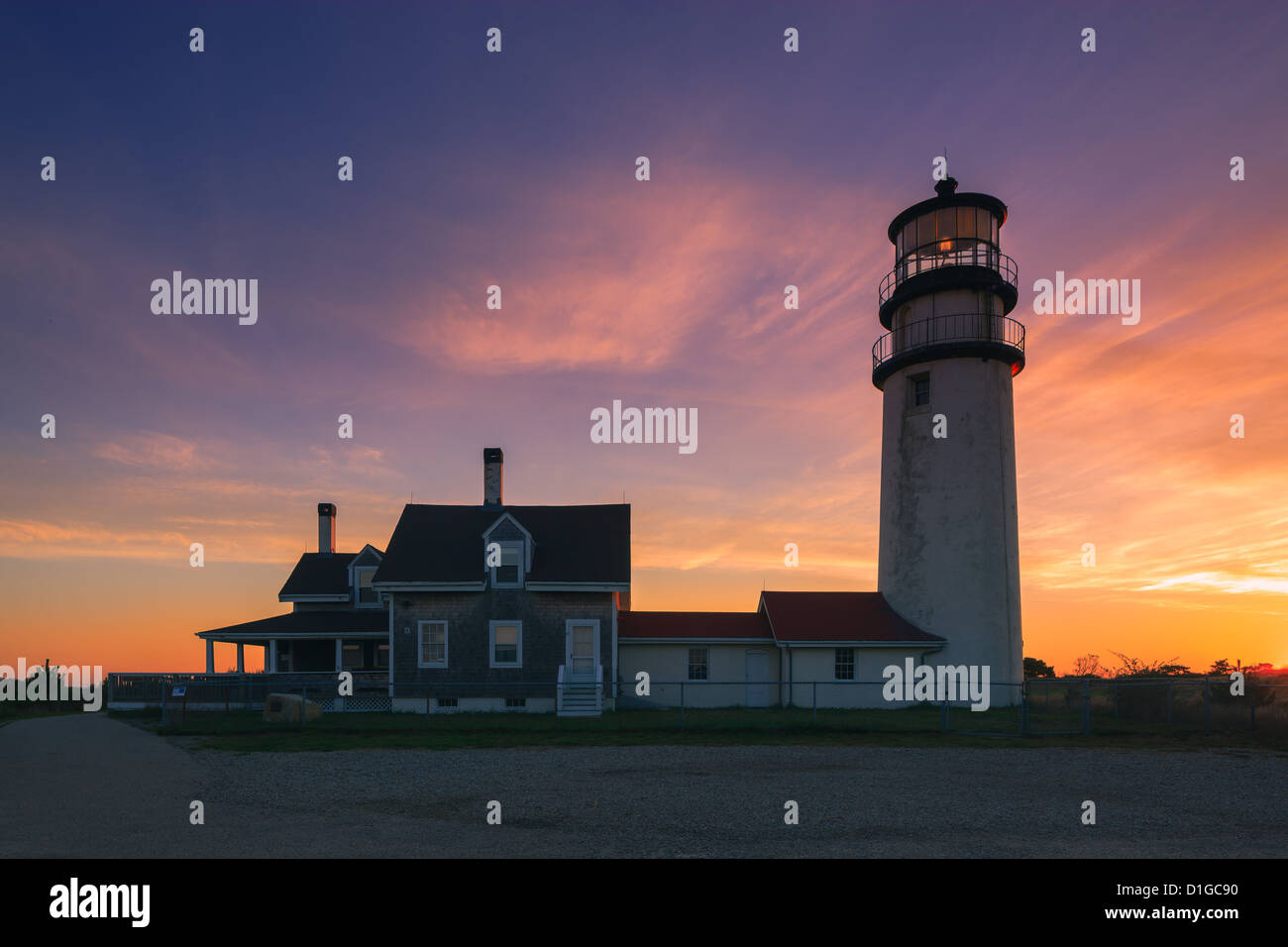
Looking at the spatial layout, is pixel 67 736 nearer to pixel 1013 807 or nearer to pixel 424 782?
pixel 424 782

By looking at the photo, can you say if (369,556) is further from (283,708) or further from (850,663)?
(850,663)

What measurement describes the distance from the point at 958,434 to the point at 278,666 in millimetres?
30426

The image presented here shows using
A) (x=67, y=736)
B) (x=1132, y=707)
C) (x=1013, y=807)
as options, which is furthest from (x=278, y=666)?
(x=1132, y=707)

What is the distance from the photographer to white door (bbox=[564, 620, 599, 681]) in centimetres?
2727

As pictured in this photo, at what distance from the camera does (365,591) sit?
34562 mm

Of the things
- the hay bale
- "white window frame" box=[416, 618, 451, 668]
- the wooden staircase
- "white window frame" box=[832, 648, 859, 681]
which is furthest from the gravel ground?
"white window frame" box=[832, 648, 859, 681]

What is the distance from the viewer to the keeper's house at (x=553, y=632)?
27.3m

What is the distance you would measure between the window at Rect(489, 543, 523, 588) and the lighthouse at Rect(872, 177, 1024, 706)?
1524 centimetres

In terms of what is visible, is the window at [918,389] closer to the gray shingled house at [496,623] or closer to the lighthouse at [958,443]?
the lighthouse at [958,443]

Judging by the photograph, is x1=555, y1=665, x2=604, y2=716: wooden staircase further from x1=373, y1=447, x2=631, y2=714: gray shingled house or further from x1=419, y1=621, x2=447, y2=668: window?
x1=419, y1=621, x2=447, y2=668: window

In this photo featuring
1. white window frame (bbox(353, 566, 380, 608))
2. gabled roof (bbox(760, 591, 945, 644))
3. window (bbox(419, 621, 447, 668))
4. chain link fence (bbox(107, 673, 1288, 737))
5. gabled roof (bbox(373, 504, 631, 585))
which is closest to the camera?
chain link fence (bbox(107, 673, 1288, 737))

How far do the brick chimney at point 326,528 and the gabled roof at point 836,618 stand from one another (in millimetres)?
21123
